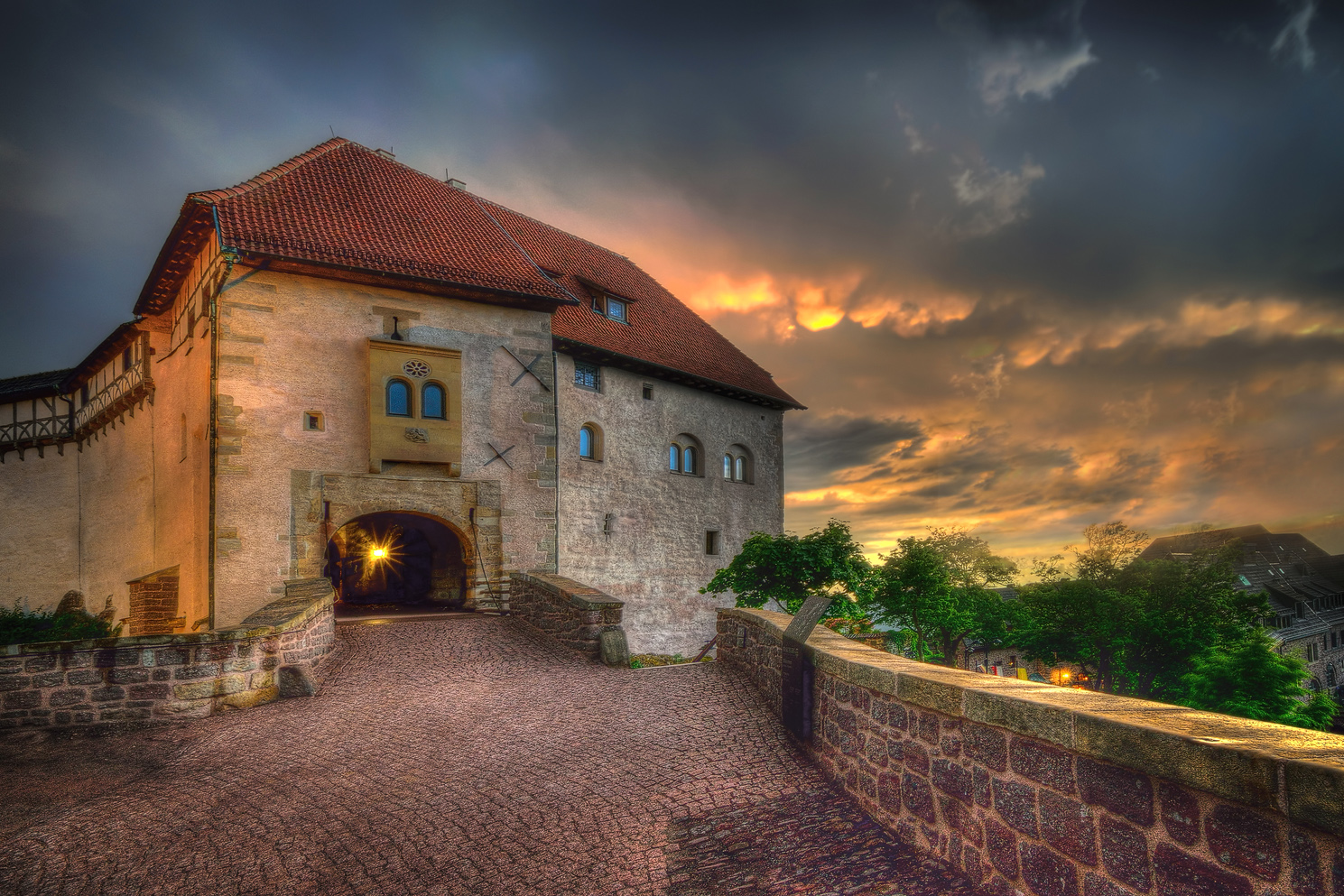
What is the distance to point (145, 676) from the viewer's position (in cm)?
729

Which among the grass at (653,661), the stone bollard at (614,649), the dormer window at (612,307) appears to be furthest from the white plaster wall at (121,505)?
the dormer window at (612,307)

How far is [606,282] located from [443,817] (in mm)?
18968

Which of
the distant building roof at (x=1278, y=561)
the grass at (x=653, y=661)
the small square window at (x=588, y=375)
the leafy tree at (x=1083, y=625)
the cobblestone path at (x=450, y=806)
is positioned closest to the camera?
the cobblestone path at (x=450, y=806)

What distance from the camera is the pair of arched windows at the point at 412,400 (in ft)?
46.2

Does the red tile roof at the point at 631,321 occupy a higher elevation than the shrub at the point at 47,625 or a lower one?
higher

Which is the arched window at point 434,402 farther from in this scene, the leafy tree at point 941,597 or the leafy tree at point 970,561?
the leafy tree at point 970,561

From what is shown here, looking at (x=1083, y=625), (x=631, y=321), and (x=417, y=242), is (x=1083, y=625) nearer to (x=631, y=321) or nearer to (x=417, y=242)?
(x=631, y=321)

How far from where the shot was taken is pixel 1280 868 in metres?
2.13

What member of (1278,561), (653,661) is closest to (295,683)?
(653,661)

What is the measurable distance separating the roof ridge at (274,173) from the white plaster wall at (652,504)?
7093 mm

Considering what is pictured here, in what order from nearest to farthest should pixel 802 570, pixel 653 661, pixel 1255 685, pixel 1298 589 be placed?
pixel 653 661, pixel 802 570, pixel 1255 685, pixel 1298 589

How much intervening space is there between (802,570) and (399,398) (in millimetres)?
9471

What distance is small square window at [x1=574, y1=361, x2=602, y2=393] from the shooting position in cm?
1855

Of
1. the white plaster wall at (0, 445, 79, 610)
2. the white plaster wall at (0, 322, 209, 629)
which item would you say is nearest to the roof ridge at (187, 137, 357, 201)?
the white plaster wall at (0, 322, 209, 629)
